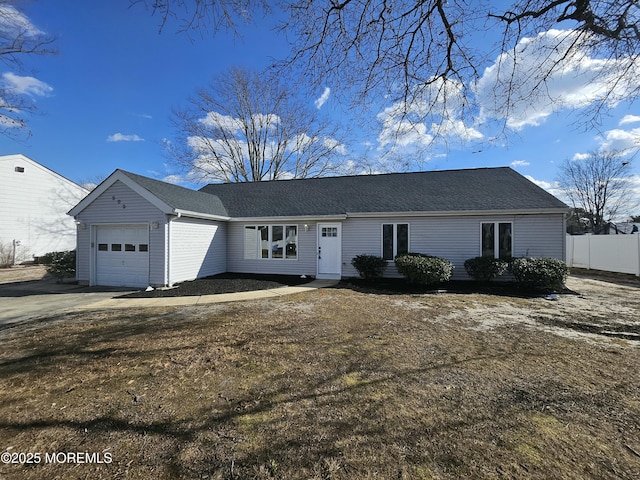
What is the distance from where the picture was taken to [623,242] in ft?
48.0

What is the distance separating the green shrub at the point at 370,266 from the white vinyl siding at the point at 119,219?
7237mm

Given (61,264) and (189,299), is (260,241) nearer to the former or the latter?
(189,299)

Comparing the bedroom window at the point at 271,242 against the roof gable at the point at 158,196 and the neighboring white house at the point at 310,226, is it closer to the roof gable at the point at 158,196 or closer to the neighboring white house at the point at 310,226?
the neighboring white house at the point at 310,226

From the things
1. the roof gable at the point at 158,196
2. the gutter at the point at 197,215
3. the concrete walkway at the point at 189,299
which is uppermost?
the roof gable at the point at 158,196

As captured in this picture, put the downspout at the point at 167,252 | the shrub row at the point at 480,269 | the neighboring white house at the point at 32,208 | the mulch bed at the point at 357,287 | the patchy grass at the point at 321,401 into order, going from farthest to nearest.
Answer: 1. the neighboring white house at the point at 32,208
2. the downspout at the point at 167,252
3. the shrub row at the point at 480,269
4. the mulch bed at the point at 357,287
5. the patchy grass at the point at 321,401

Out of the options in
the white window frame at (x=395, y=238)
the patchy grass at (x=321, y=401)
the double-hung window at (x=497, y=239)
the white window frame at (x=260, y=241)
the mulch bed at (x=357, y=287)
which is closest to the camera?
the patchy grass at (x=321, y=401)

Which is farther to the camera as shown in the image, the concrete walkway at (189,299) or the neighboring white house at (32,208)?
the neighboring white house at (32,208)

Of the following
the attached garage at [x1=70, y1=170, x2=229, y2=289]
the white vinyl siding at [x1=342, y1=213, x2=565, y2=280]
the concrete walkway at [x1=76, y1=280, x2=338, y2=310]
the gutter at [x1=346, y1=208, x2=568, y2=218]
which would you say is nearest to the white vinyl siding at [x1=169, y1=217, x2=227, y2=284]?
the attached garage at [x1=70, y1=170, x2=229, y2=289]

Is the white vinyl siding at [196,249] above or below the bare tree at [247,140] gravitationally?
below

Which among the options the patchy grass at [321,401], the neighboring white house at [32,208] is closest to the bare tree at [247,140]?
the neighboring white house at [32,208]

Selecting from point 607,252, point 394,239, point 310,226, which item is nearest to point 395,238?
point 394,239

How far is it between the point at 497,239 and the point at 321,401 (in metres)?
10.9

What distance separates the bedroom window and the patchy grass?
7451mm

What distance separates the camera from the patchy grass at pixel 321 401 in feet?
7.64
